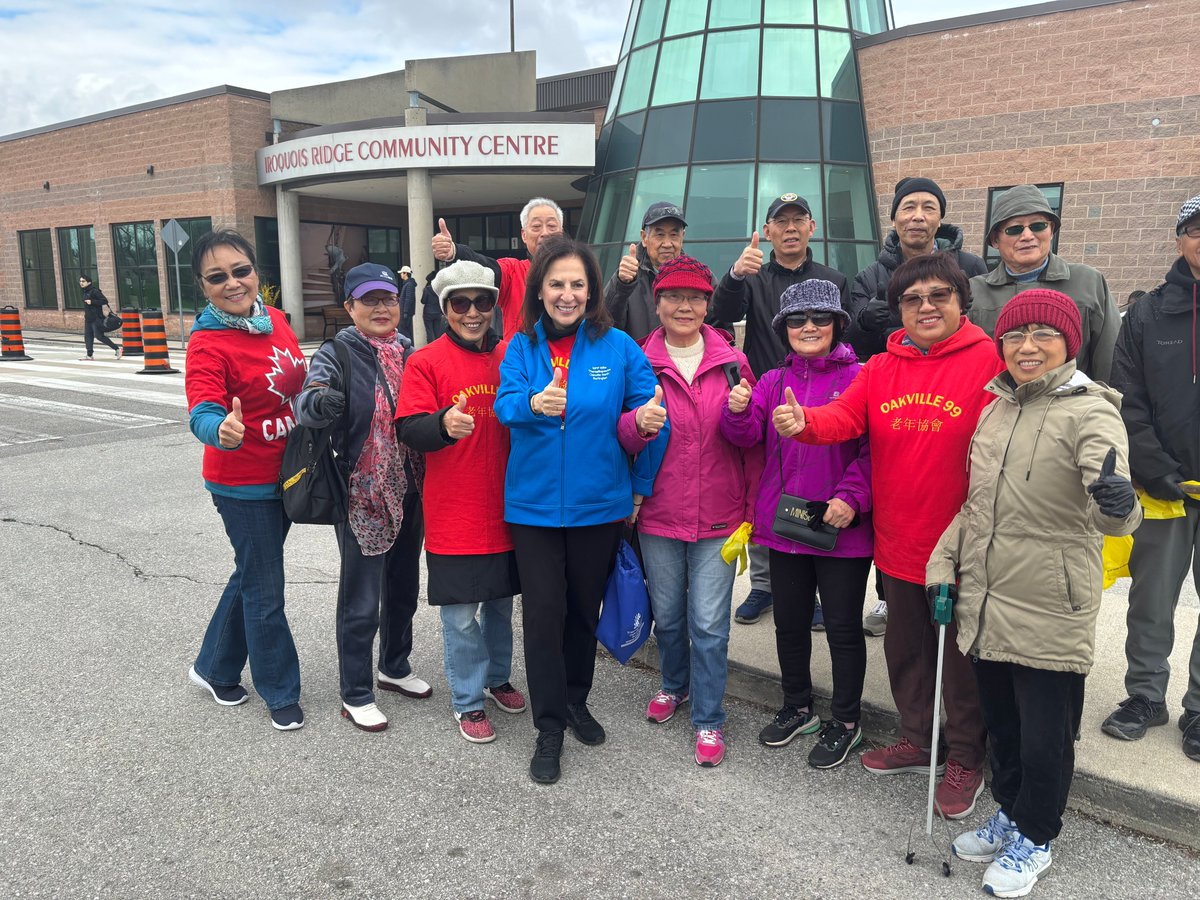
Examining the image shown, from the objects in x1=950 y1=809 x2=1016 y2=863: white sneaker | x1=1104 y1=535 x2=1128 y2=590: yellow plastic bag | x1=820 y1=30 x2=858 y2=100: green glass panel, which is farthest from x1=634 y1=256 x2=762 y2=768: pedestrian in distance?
x1=820 y1=30 x2=858 y2=100: green glass panel

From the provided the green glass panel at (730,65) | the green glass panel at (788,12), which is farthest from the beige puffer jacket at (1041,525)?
the green glass panel at (788,12)

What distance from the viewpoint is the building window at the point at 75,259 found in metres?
28.8

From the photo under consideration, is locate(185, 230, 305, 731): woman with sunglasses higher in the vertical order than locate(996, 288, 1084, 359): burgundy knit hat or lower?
lower

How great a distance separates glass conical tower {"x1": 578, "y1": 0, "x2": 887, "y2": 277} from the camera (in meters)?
15.4

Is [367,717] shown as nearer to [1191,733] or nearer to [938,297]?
[938,297]

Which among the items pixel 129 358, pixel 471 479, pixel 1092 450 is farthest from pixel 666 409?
pixel 129 358

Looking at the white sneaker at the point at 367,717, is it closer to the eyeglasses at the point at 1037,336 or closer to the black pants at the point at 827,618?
the black pants at the point at 827,618

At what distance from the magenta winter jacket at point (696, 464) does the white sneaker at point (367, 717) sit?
1.44 meters

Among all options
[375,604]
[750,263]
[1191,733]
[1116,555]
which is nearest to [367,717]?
[375,604]

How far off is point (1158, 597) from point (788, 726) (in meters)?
1.53

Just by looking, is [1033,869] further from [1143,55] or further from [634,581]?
[1143,55]

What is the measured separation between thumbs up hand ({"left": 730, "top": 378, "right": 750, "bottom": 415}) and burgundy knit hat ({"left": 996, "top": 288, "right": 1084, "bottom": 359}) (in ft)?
3.10

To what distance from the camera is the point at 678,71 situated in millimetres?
16469

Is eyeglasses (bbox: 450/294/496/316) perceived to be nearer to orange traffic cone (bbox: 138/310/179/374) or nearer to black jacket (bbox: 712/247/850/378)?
black jacket (bbox: 712/247/850/378)
